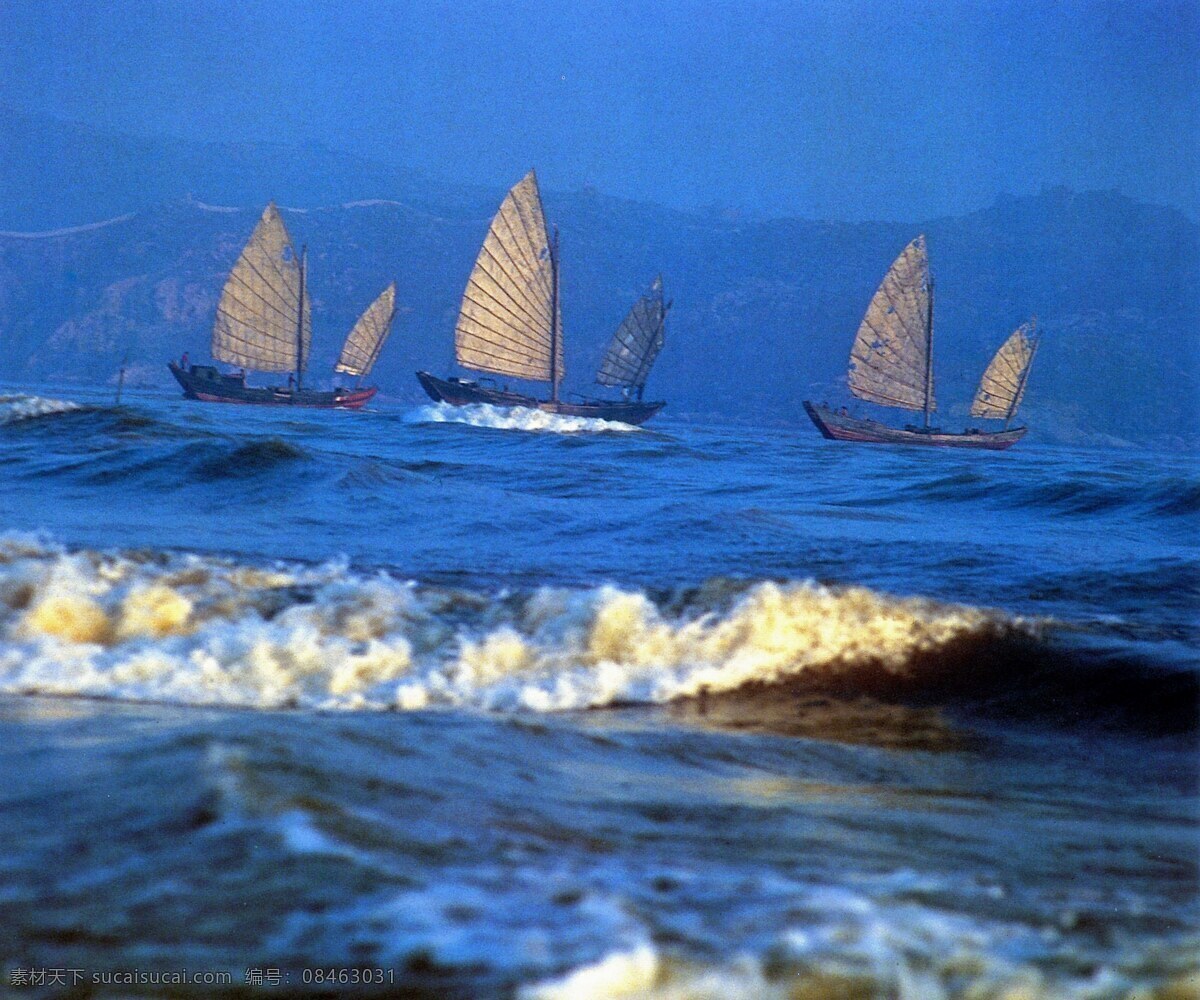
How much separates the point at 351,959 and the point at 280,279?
57547 mm

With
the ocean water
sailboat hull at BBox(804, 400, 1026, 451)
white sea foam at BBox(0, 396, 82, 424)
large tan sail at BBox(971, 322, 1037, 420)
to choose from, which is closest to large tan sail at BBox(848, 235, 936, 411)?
sailboat hull at BBox(804, 400, 1026, 451)

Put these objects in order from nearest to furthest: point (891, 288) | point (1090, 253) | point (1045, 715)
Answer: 1. point (1045, 715)
2. point (891, 288)
3. point (1090, 253)

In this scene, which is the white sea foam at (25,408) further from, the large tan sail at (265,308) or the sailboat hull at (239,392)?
the sailboat hull at (239,392)

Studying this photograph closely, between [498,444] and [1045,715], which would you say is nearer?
[1045,715]

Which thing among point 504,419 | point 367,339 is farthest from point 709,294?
point 504,419

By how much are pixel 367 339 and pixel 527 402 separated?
38.2 ft

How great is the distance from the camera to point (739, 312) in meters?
145

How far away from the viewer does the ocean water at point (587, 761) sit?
1.42 metres

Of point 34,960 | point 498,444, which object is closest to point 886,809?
point 34,960

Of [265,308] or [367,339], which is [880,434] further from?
[265,308]

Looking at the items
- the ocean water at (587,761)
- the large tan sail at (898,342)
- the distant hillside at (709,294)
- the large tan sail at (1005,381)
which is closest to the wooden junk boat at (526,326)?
the large tan sail at (898,342)

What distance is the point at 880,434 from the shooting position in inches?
1946

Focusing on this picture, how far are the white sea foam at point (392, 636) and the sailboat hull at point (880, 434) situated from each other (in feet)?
143

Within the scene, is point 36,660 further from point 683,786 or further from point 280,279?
point 280,279
